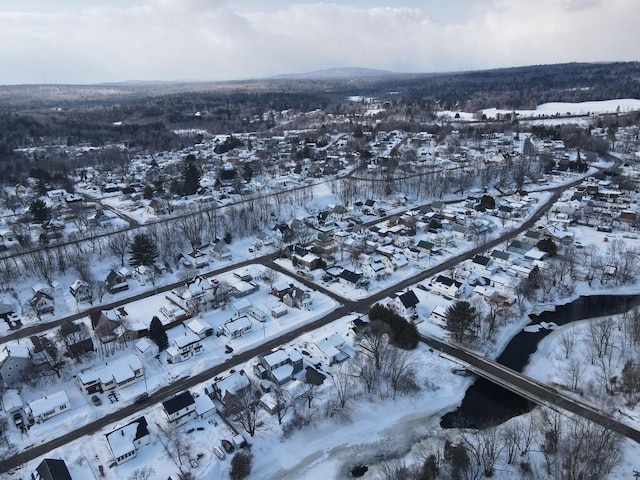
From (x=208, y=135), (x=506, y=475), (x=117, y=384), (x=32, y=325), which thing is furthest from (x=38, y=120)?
(x=506, y=475)

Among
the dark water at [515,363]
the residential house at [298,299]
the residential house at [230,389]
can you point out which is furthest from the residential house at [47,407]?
the dark water at [515,363]

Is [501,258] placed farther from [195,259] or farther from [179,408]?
[179,408]

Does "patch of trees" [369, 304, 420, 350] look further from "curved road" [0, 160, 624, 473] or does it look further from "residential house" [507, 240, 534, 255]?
"residential house" [507, 240, 534, 255]

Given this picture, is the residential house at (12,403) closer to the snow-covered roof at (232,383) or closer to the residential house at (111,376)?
the residential house at (111,376)

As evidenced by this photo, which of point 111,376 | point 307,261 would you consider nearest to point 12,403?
point 111,376

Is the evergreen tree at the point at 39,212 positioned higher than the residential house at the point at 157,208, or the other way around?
the evergreen tree at the point at 39,212

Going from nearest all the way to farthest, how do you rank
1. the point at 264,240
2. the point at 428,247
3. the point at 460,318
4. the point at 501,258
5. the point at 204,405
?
the point at 204,405
the point at 460,318
the point at 501,258
the point at 428,247
the point at 264,240
